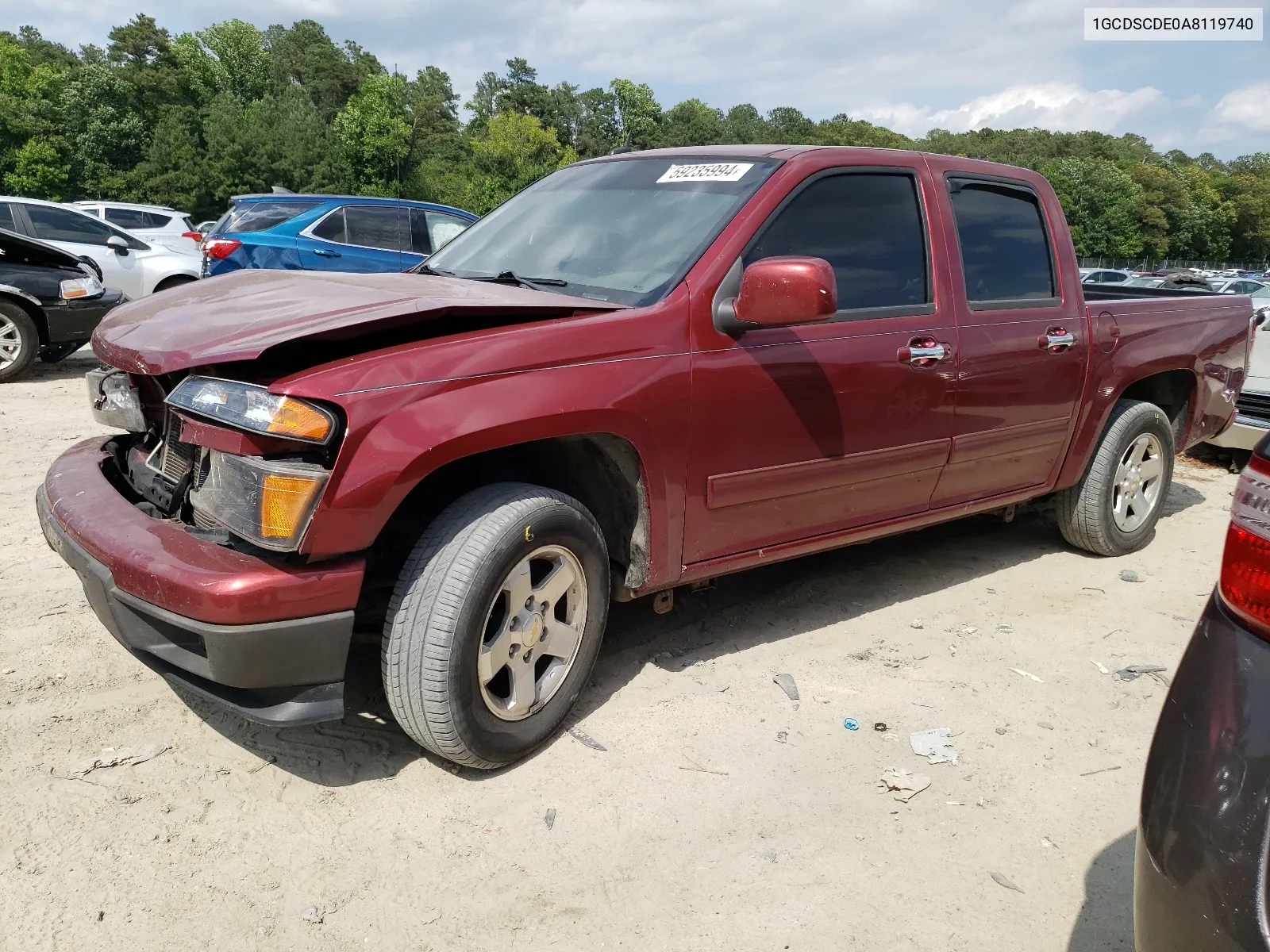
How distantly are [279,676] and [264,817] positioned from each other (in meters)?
0.48

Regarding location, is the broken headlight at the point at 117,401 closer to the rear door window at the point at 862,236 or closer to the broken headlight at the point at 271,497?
the broken headlight at the point at 271,497

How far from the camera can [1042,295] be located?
4133 mm

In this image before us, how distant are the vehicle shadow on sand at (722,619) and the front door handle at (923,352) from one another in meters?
1.15

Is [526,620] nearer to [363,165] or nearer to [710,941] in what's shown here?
[710,941]

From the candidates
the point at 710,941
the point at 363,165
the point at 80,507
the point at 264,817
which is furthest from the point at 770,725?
the point at 363,165

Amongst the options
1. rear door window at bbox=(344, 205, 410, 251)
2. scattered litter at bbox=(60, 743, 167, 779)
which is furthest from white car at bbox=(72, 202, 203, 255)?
scattered litter at bbox=(60, 743, 167, 779)

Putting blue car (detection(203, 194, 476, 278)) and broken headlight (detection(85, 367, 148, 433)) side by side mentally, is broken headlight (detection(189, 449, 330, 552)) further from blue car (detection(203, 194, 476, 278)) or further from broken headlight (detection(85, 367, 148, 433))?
blue car (detection(203, 194, 476, 278))

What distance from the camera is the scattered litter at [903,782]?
273 cm

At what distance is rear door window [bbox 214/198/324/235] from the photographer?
370 inches

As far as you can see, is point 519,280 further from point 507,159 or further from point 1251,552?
point 507,159

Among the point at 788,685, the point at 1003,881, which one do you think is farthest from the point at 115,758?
the point at 1003,881

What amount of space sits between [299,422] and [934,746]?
2.18m

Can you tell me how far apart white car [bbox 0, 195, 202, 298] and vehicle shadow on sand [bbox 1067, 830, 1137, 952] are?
1074cm

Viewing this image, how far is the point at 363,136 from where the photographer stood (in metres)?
48.6
